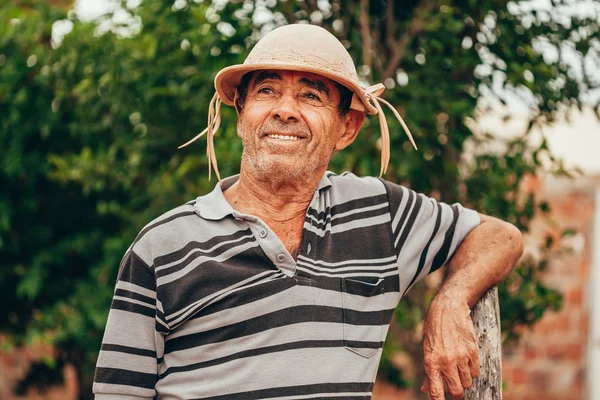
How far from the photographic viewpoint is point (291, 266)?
2160 mm

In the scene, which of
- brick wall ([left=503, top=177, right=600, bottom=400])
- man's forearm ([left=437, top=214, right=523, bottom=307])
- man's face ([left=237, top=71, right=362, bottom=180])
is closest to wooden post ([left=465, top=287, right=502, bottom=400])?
man's forearm ([left=437, top=214, right=523, bottom=307])

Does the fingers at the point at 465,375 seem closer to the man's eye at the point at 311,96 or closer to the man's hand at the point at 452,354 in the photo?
the man's hand at the point at 452,354

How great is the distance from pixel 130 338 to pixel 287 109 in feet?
2.47

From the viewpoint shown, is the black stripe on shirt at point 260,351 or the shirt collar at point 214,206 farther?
the shirt collar at point 214,206

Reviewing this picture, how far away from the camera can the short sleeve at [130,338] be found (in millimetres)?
2041

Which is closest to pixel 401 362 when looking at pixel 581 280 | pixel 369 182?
pixel 581 280

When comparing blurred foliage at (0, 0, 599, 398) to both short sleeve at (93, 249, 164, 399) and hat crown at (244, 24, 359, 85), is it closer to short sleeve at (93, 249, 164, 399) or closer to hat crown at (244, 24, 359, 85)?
hat crown at (244, 24, 359, 85)

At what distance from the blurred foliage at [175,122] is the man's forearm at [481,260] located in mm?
821

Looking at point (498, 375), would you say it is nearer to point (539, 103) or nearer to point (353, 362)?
point (353, 362)

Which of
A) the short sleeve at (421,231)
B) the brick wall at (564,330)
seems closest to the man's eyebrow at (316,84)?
the short sleeve at (421,231)

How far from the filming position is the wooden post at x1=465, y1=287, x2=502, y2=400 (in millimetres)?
2174

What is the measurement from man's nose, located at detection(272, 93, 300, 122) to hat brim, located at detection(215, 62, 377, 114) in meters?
0.09

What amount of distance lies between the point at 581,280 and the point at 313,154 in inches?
181

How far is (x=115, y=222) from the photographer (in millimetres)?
4719
